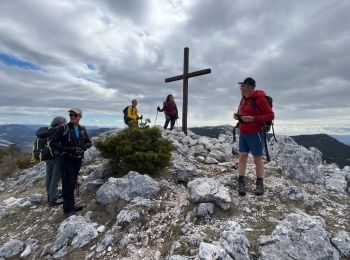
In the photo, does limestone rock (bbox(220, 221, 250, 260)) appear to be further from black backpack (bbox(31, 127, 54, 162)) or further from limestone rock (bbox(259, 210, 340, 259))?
black backpack (bbox(31, 127, 54, 162))

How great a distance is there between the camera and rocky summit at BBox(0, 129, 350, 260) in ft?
17.9

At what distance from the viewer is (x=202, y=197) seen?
22.8 feet

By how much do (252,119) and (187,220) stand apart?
9.69 ft

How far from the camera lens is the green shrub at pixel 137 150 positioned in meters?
8.83

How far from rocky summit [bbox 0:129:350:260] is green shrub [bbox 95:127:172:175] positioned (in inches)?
18.1

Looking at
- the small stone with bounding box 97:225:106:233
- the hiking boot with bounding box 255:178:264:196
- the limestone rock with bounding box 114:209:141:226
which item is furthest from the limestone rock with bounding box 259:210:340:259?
the small stone with bounding box 97:225:106:233

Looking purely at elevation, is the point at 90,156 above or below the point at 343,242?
above

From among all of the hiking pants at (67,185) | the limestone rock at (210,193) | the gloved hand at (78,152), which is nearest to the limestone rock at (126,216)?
the limestone rock at (210,193)

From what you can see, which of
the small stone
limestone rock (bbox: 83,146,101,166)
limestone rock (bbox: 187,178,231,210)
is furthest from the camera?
limestone rock (bbox: 83,146,101,166)

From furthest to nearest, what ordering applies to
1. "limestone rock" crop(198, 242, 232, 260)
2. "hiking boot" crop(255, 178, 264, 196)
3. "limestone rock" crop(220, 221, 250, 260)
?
"hiking boot" crop(255, 178, 264, 196)
"limestone rock" crop(220, 221, 250, 260)
"limestone rock" crop(198, 242, 232, 260)

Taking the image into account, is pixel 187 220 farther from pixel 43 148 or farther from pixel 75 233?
pixel 43 148

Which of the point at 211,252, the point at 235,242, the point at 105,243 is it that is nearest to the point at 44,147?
the point at 105,243

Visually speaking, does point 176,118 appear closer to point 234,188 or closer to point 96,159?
point 96,159

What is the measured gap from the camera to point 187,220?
6.52m
